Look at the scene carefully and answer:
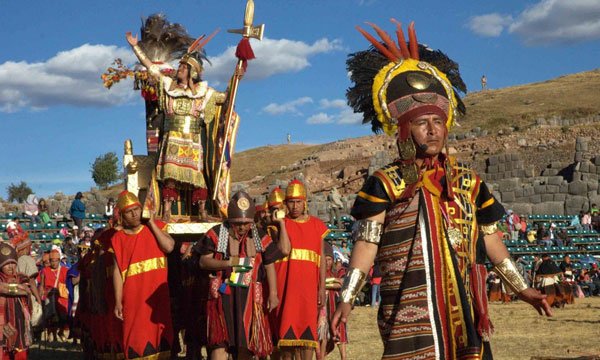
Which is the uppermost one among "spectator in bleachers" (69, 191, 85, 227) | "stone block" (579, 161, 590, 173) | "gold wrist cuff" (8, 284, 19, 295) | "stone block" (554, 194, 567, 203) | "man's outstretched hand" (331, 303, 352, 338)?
"stone block" (579, 161, 590, 173)

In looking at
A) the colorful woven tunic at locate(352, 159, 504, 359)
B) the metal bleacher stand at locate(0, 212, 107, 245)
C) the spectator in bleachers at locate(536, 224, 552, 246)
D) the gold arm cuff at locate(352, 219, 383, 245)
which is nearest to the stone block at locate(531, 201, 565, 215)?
the spectator in bleachers at locate(536, 224, 552, 246)

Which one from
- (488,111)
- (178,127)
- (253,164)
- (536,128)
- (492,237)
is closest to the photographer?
(492,237)

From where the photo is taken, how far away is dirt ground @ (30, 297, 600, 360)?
502 inches

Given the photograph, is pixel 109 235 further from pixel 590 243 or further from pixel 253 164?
pixel 253 164

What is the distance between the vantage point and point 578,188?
47.4m

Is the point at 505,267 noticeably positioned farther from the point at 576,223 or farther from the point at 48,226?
the point at 576,223

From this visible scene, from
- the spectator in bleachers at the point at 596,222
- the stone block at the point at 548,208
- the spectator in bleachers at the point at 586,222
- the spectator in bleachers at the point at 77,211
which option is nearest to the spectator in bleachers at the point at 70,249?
the spectator in bleachers at the point at 77,211

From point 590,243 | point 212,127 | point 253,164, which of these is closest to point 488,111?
point 253,164

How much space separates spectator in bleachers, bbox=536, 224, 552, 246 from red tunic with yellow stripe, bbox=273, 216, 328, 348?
84.4ft

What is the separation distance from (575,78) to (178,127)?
98.7m

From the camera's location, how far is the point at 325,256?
10055mm

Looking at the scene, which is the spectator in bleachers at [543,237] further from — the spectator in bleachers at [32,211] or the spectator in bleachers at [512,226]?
→ the spectator in bleachers at [32,211]

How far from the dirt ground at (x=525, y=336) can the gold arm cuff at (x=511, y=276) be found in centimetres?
442

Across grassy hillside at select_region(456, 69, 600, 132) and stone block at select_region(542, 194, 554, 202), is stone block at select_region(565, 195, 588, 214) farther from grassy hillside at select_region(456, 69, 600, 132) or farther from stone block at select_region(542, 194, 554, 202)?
grassy hillside at select_region(456, 69, 600, 132)
